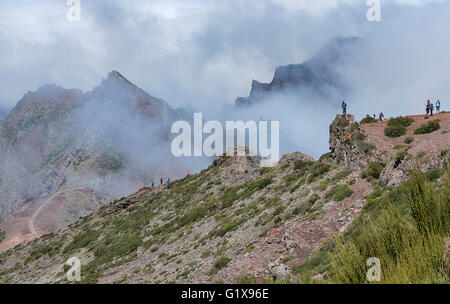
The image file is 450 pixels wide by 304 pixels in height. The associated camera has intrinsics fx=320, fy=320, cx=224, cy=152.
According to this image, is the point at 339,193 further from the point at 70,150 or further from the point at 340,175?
the point at 70,150

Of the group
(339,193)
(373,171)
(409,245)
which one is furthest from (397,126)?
(409,245)

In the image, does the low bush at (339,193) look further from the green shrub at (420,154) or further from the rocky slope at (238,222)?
the green shrub at (420,154)

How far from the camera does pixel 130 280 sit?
26828mm

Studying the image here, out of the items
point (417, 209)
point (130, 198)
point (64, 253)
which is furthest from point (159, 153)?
point (417, 209)

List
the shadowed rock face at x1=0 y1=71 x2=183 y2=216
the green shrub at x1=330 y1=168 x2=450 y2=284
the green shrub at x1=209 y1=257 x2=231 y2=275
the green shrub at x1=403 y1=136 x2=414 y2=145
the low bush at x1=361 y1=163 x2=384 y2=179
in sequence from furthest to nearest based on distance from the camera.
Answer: the shadowed rock face at x1=0 y1=71 x2=183 y2=216, the green shrub at x1=403 y1=136 x2=414 y2=145, the low bush at x1=361 y1=163 x2=384 y2=179, the green shrub at x1=209 y1=257 x2=231 y2=275, the green shrub at x1=330 y1=168 x2=450 y2=284

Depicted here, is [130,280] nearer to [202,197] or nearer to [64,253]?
[202,197]

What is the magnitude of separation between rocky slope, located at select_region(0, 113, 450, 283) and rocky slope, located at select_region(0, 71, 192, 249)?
66.4 meters

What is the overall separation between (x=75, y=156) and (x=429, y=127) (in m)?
158

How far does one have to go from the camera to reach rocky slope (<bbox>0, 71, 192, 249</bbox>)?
438ft

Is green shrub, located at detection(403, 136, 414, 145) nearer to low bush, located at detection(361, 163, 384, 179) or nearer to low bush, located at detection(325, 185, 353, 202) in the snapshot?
Answer: low bush, located at detection(361, 163, 384, 179)

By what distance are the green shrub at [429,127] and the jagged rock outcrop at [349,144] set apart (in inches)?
162

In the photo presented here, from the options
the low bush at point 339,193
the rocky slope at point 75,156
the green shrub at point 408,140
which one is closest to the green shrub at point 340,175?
the low bush at point 339,193

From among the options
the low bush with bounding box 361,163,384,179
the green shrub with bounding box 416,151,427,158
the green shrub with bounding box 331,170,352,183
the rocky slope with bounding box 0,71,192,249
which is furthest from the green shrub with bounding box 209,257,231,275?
the rocky slope with bounding box 0,71,192,249

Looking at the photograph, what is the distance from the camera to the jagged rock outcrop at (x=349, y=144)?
82.3 ft
